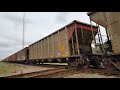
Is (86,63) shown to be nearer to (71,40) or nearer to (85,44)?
(71,40)

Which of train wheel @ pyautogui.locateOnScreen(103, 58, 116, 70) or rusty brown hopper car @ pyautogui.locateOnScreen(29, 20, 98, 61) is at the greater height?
rusty brown hopper car @ pyautogui.locateOnScreen(29, 20, 98, 61)

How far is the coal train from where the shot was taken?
583 centimetres

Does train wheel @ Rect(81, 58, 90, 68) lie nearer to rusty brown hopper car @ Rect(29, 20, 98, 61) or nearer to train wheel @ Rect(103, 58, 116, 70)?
rusty brown hopper car @ Rect(29, 20, 98, 61)

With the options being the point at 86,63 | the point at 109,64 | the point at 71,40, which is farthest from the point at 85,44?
the point at 109,64

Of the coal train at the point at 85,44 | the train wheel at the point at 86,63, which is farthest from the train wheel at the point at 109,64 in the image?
the train wheel at the point at 86,63

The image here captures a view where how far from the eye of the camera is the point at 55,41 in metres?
11.2

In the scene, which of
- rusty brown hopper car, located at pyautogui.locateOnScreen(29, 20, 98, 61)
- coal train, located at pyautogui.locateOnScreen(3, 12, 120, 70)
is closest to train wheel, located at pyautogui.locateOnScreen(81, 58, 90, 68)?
coal train, located at pyautogui.locateOnScreen(3, 12, 120, 70)

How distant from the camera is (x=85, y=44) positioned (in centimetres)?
1030

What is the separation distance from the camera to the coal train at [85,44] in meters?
5.83

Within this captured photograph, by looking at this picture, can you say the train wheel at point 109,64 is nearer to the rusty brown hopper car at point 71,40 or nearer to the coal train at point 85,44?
the coal train at point 85,44
